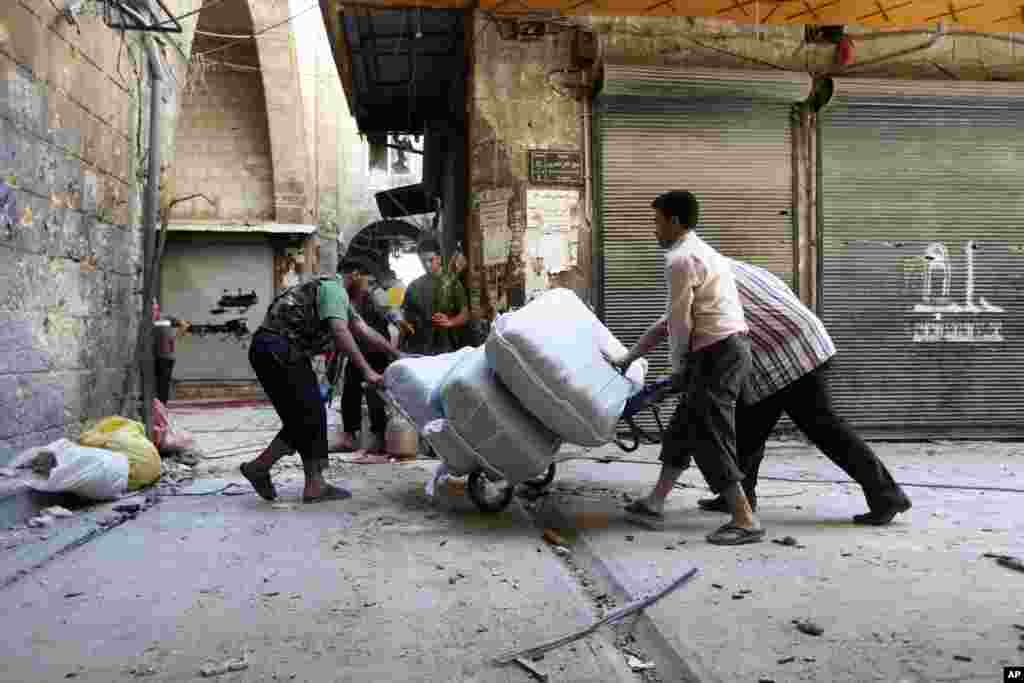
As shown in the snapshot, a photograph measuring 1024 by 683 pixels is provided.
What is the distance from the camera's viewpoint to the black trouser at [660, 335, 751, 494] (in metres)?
3.63

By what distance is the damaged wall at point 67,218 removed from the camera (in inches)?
185

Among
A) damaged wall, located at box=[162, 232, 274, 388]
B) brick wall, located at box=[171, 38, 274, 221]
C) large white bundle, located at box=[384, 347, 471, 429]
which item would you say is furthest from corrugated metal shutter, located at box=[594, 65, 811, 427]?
brick wall, located at box=[171, 38, 274, 221]

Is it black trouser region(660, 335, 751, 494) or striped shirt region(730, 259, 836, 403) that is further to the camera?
striped shirt region(730, 259, 836, 403)

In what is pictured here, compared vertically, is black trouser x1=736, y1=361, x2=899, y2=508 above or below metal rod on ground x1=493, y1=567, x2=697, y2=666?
above

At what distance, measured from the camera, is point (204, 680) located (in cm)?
214

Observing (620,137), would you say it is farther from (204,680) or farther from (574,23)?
(204,680)

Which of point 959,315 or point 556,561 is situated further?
point 959,315

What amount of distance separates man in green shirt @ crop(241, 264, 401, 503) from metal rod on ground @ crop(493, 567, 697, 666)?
2240 millimetres

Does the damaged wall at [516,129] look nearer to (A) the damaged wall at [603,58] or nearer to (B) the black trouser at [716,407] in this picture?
(A) the damaged wall at [603,58]

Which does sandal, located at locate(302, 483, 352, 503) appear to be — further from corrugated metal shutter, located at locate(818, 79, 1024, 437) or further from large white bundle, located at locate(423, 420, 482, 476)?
corrugated metal shutter, located at locate(818, 79, 1024, 437)

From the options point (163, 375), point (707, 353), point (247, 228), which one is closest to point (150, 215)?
point (163, 375)

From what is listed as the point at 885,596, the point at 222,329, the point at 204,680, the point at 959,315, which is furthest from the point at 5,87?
the point at 222,329

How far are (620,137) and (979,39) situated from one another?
3.55 metres

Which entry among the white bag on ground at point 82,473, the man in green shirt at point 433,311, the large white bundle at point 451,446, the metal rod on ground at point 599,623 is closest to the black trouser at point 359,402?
the man in green shirt at point 433,311
